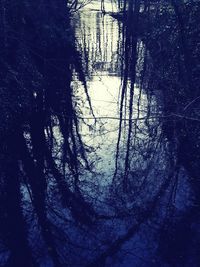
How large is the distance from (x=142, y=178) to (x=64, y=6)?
1406cm

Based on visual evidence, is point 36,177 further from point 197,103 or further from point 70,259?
point 197,103

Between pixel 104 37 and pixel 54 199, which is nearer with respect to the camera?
pixel 54 199

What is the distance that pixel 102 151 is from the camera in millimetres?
7824

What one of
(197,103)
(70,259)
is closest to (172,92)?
(197,103)

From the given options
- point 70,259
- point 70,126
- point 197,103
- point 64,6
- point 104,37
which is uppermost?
point 64,6

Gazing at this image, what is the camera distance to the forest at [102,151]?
17.7 ft

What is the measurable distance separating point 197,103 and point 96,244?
5696 mm

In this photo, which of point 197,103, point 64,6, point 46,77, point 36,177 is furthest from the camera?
point 64,6

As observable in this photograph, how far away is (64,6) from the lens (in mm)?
17781

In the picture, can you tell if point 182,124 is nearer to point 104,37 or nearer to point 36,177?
point 36,177

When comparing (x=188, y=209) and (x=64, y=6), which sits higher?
(x=64, y=6)

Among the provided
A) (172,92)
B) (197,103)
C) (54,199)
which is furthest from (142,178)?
(172,92)

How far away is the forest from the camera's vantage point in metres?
5.39

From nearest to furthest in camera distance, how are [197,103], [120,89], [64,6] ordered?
[197,103] → [120,89] → [64,6]
